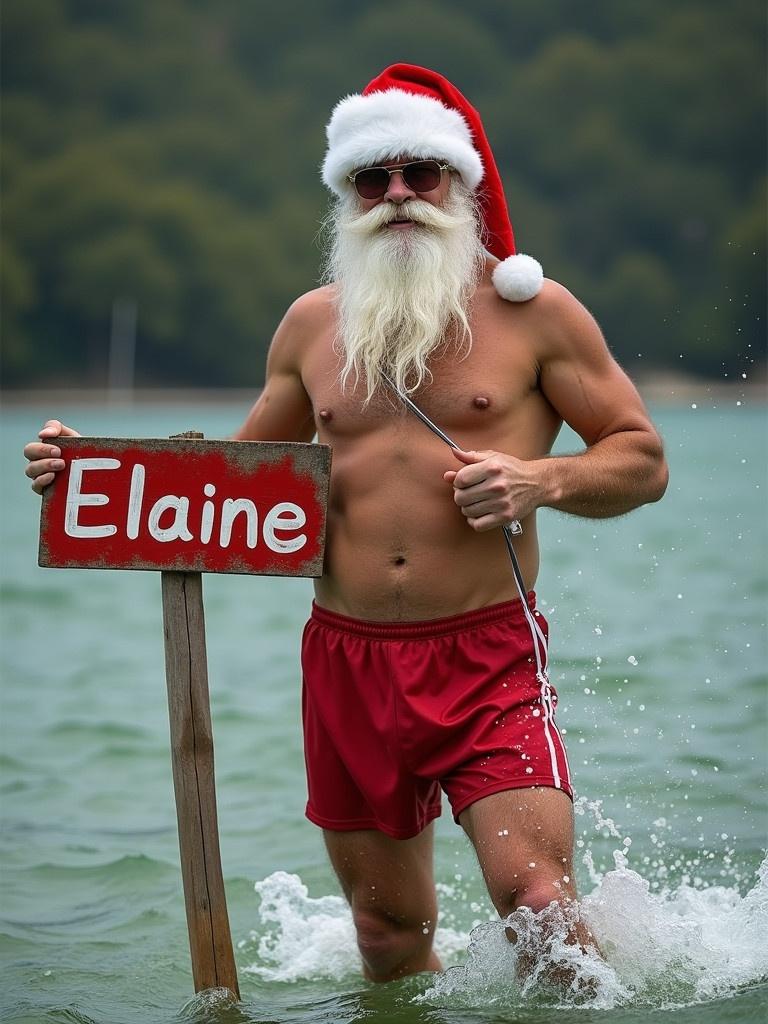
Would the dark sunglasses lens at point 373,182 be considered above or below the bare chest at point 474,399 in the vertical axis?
above

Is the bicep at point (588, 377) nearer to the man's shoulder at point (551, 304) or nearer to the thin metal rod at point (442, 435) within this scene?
the man's shoulder at point (551, 304)

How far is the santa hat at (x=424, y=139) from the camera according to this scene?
405cm

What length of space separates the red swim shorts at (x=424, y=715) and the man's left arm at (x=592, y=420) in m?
0.32

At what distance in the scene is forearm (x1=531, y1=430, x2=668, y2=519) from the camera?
378 centimetres


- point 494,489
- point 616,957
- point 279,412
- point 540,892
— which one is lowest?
point 616,957

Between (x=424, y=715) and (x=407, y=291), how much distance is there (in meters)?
1.01

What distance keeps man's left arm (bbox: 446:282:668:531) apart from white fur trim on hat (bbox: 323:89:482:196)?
44cm

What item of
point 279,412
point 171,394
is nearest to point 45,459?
point 279,412

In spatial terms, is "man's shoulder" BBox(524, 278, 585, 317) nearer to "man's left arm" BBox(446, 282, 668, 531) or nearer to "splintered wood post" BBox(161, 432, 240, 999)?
"man's left arm" BBox(446, 282, 668, 531)

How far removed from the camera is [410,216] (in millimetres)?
4023

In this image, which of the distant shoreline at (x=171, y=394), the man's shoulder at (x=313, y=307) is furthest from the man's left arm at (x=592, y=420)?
the distant shoreline at (x=171, y=394)

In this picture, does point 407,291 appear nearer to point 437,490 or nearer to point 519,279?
point 519,279

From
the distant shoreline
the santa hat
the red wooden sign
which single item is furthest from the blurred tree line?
the red wooden sign

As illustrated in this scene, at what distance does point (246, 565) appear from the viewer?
12.5 feet
